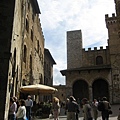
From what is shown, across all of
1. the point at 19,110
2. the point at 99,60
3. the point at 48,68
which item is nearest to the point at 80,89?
the point at 48,68

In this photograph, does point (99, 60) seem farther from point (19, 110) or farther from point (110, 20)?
point (19, 110)

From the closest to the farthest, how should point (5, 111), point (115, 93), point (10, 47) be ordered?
1. point (5, 111)
2. point (10, 47)
3. point (115, 93)

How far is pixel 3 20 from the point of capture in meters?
10.4

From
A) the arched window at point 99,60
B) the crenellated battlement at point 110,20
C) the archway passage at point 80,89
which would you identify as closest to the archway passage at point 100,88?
the archway passage at point 80,89

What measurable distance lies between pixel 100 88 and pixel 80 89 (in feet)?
9.55

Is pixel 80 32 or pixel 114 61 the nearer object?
pixel 114 61

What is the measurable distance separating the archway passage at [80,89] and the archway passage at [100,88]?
124 cm

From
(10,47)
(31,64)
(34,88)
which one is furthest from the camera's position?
(31,64)

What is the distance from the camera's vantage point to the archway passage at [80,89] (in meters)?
27.9

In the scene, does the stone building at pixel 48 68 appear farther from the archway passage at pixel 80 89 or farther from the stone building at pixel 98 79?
the archway passage at pixel 80 89

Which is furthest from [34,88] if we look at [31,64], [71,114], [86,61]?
[86,61]

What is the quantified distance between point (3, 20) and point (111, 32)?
28.9 m

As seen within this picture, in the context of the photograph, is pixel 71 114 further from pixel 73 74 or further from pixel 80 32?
pixel 80 32

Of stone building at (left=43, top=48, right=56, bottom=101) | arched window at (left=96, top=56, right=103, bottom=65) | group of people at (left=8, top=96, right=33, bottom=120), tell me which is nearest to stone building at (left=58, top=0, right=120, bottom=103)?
stone building at (left=43, top=48, right=56, bottom=101)
